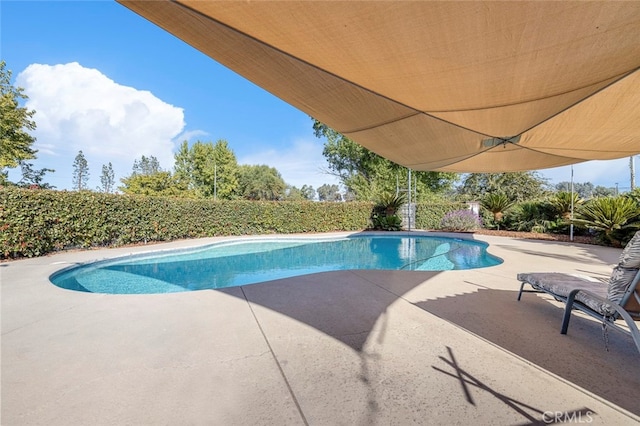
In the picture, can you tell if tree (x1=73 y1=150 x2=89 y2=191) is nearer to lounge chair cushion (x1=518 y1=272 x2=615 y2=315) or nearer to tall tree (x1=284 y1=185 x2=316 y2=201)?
tall tree (x1=284 y1=185 x2=316 y2=201)

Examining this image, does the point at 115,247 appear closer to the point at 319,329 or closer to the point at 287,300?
the point at 287,300

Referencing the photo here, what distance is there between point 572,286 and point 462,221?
1164 cm

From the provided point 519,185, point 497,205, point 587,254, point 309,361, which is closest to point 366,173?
point 519,185

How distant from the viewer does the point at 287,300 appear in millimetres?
3498

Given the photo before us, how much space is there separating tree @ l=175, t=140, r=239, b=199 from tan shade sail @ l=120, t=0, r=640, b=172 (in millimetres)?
34437

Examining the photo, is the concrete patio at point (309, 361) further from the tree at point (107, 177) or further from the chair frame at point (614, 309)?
the tree at point (107, 177)

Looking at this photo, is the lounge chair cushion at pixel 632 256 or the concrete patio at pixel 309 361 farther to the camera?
the lounge chair cushion at pixel 632 256

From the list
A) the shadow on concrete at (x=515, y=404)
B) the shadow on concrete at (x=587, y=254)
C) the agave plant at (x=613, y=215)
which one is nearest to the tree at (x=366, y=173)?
the agave plant at (x=613, y=215)

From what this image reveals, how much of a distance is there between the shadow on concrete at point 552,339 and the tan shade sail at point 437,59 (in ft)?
6.72

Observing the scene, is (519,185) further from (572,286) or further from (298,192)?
(298,192)

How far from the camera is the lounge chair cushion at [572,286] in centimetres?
228

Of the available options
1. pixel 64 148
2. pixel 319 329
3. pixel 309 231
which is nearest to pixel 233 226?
pixel 309 231

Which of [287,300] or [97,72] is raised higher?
[97,72]

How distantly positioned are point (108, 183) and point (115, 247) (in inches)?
2412
